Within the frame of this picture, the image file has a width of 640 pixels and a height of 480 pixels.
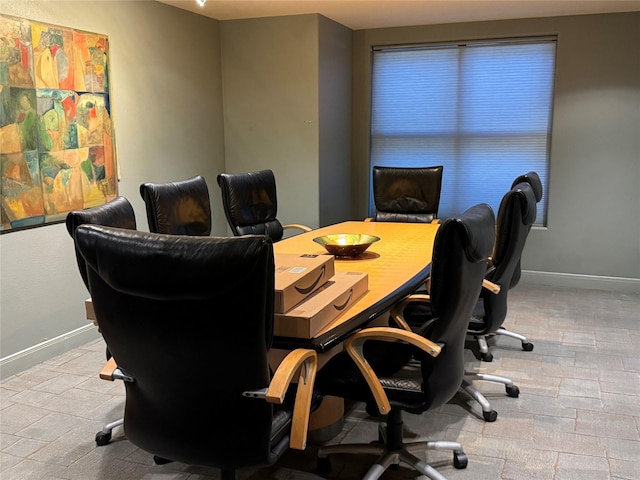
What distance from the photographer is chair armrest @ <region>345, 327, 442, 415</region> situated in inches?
77.3

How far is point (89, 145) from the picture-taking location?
391cm

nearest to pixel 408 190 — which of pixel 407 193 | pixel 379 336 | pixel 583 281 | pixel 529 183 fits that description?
pixel 407 193

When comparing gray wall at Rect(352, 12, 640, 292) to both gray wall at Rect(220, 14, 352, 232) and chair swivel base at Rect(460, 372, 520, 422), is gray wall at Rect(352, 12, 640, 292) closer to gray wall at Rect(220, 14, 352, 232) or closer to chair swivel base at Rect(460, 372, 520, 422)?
gray wall at Rect(220, 14, 352, 232)

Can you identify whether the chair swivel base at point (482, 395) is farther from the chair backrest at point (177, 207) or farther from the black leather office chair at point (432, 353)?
the chair backrest at point (177, 207)

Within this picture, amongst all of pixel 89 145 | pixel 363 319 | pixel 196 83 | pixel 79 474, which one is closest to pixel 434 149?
pixel 196 83

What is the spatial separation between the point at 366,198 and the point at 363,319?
12.9 ft

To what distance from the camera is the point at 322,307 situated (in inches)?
76.9

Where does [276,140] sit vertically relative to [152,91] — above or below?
below

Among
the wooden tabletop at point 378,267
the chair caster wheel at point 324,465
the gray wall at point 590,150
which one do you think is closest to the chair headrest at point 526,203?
the wooden tabletop at point 378,267

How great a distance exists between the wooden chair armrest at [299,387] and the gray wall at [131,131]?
234 centimetres

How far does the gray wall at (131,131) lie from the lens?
3.49m

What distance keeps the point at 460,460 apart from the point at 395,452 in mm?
293

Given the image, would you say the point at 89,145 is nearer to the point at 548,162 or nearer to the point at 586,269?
the point at 548,162

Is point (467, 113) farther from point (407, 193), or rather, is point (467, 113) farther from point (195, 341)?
point (195, 341)
